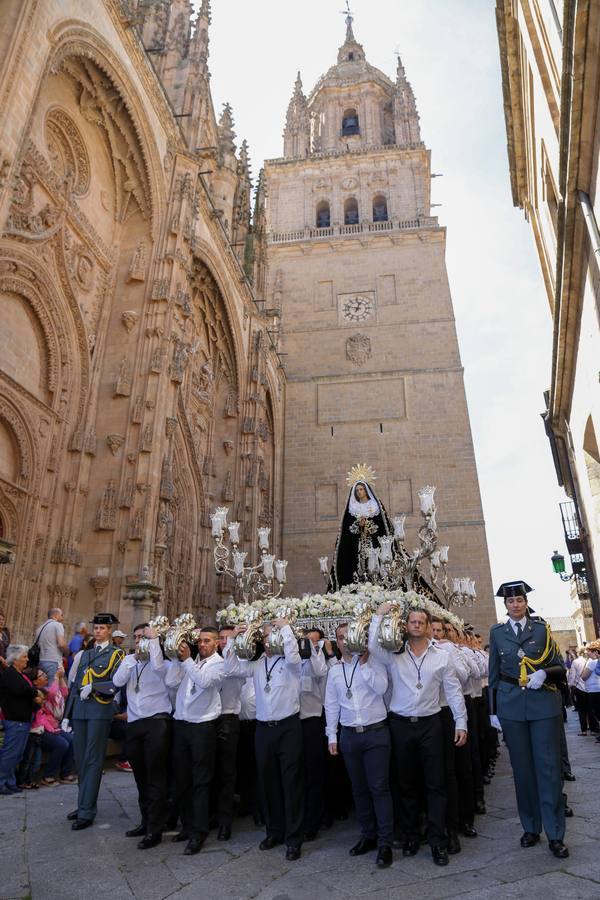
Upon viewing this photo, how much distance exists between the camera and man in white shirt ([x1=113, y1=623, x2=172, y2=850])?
4930mm

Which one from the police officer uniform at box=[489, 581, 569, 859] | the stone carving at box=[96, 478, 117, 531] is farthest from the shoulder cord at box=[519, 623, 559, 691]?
the stone carving at box=[96, 478, 117, 531]

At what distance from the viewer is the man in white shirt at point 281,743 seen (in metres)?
4.70

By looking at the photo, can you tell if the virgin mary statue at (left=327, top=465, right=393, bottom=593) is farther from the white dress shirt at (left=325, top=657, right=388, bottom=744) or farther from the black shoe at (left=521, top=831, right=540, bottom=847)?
the black shoe at (left=521, top=831, right=540, bottom=847)

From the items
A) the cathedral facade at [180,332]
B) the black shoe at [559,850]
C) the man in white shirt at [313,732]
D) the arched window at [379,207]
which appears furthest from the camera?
the arched window at [379,207]

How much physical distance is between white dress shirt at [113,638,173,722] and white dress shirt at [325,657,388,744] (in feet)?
4.88

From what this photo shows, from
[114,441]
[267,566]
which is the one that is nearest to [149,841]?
[114,441]

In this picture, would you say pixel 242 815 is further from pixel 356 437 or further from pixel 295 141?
pixel 295 141

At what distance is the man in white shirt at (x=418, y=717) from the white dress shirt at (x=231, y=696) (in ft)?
5.06

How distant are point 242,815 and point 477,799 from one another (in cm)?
231

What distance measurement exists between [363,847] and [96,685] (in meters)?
2.63

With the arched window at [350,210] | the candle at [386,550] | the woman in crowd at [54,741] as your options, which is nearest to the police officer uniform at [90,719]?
the woman in crowd at [54,741]

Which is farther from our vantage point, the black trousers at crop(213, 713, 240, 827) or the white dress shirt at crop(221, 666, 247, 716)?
the white dress shirt at crop(221, 666, 247, 716)

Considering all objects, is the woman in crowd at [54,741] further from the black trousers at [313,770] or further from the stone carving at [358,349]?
the stone carving at [358,349]

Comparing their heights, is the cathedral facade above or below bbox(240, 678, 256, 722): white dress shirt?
above
